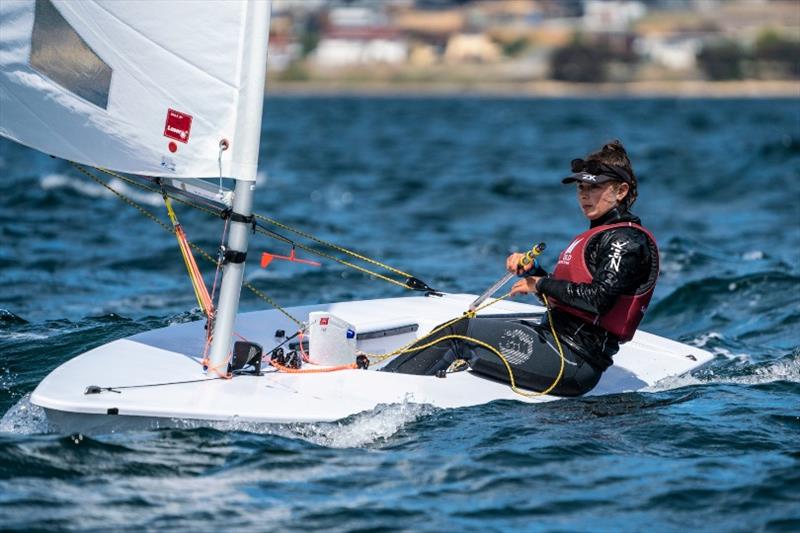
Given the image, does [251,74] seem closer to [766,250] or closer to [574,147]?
[766,250]

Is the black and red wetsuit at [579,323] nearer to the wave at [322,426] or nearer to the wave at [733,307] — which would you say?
the wave at [322,426]

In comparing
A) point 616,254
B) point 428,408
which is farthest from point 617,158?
point 428,408

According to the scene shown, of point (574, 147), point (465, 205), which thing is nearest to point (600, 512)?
point (465, 205)

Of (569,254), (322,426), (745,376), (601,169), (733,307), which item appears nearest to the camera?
(322,426)

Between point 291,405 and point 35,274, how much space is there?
6267mm

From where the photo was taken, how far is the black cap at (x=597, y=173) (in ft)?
19.7

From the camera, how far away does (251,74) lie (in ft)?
18.1

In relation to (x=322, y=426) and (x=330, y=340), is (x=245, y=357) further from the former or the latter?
(x=322, y=426)

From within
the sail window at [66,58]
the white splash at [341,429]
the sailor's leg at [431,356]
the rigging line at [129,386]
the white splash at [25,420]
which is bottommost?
the white splash at [25,420]

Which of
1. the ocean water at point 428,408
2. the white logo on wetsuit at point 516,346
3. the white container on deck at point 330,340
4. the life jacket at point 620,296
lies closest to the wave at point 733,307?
the ocean water at point 428,408

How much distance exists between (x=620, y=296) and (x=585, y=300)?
225 millimetres

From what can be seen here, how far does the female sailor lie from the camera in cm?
592

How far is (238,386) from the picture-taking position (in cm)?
573

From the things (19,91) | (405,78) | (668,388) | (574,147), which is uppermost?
(405,78)
